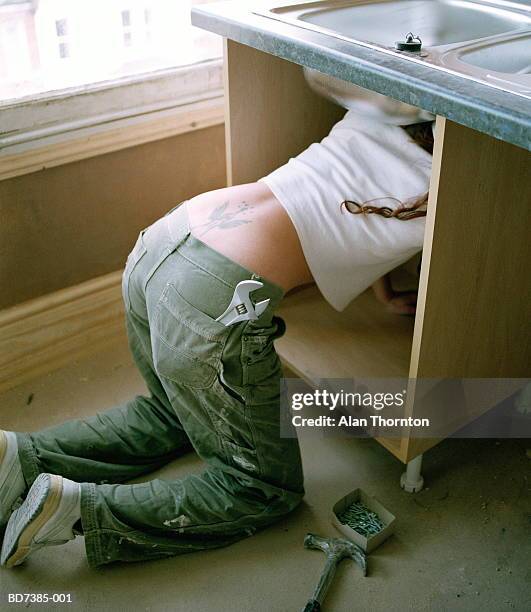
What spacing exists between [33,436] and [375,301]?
2.31ft

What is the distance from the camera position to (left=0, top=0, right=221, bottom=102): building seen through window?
1.42m

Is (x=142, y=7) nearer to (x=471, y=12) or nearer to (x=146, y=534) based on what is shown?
(x=471, y=12)

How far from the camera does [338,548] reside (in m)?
1.18

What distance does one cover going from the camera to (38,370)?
1603mm

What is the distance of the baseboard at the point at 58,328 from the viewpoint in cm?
155

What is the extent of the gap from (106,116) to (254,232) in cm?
58

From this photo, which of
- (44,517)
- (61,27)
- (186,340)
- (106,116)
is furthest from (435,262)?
(61,27)

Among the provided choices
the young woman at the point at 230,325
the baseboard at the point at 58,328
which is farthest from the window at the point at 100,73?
the young woman at the point at 230,325

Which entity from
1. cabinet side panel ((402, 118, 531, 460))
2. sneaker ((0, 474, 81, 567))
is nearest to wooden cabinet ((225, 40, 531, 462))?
cabinet side panel ((402, 118, 531, 460))

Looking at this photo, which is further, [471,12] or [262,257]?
[471,12]

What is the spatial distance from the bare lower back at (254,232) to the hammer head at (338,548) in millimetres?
413

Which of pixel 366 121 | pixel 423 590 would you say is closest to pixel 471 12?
pixel 366 121

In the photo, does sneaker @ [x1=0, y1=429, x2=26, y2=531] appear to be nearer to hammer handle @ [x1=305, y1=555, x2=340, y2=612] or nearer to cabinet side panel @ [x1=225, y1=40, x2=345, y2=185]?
hammer handle @ [x1=305, y1=555, x2=340, y2=612]

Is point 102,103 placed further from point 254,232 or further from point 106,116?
point 254,232
